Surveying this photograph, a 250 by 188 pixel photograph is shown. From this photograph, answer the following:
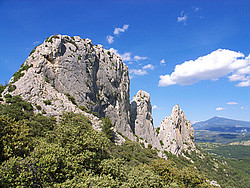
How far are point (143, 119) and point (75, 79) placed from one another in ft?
142

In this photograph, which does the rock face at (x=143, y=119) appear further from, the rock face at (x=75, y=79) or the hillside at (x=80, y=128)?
the rock face at (x=75, y=79)

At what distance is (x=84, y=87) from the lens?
4969cm

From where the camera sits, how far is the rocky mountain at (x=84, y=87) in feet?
117

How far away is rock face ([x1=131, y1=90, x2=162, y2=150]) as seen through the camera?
75.8 m

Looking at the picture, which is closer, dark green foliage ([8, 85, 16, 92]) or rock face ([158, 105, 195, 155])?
dark green foliage ([8, 85, 16, 92])

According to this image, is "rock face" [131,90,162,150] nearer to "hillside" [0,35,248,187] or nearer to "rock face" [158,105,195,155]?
"hillside" [0,35,248,187]

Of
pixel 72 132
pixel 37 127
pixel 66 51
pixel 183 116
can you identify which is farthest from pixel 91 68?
pixel 183 116

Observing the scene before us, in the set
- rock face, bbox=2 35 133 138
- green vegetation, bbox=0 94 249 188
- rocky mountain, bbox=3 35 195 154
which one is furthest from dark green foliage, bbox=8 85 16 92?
green vegetation, bbox=0 94 249 188

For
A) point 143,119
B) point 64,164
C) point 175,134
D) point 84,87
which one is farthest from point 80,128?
point 175,134

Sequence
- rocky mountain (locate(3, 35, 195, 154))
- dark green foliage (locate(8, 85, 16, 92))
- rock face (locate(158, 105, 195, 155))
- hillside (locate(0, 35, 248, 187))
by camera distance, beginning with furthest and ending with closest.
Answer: rock face (locate(158, 105, 195, 155))
rocky mountain (locate(3, 35, 195, 154))
dark green foliage (locate(8, 85, 16, 92))
hillside (locate(0, 35, 248, 187))

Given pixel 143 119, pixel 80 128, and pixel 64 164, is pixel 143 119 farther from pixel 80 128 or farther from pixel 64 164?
pixel 64 164

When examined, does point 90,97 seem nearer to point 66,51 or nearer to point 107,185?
point 66,51

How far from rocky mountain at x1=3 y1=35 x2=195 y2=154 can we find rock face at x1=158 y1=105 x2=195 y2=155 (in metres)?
0.49

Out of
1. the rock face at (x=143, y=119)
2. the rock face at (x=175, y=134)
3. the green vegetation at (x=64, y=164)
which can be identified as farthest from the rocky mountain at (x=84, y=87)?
the green vegetation at (x=64, y=164)
